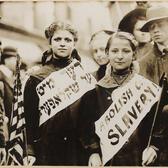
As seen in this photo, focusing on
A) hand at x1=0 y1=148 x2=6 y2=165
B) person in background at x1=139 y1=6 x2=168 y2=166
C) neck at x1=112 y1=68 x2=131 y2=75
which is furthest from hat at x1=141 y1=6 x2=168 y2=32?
hand at x1=0 y1=148 x2=6 y2=165

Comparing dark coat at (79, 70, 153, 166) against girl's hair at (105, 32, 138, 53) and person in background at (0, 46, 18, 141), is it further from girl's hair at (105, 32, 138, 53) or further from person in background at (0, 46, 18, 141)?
person in background at (0, 46, 18, 141)

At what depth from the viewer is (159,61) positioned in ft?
5.23

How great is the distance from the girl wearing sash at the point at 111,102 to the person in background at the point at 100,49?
20mm

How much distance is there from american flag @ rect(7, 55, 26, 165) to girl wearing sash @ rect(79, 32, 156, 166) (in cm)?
26

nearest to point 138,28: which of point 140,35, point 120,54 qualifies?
point 140,35

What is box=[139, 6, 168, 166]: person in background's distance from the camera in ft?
5.01

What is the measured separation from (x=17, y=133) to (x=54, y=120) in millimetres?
171

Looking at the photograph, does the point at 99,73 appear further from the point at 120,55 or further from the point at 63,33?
the point at 63,33

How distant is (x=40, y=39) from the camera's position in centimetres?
161

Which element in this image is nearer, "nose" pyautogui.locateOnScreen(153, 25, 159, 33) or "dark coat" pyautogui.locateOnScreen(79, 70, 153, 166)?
"dark coat" pyautogui.locateOnScreen(79, 70, 153, 166)

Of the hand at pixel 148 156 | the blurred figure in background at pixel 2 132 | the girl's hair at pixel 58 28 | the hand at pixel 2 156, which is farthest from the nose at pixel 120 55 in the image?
the hand at pixel 2 156

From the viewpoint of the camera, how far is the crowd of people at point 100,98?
1528 mm

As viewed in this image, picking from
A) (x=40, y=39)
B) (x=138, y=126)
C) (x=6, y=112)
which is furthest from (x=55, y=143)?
(x=40, y=39)

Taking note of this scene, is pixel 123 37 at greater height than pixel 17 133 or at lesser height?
greater
